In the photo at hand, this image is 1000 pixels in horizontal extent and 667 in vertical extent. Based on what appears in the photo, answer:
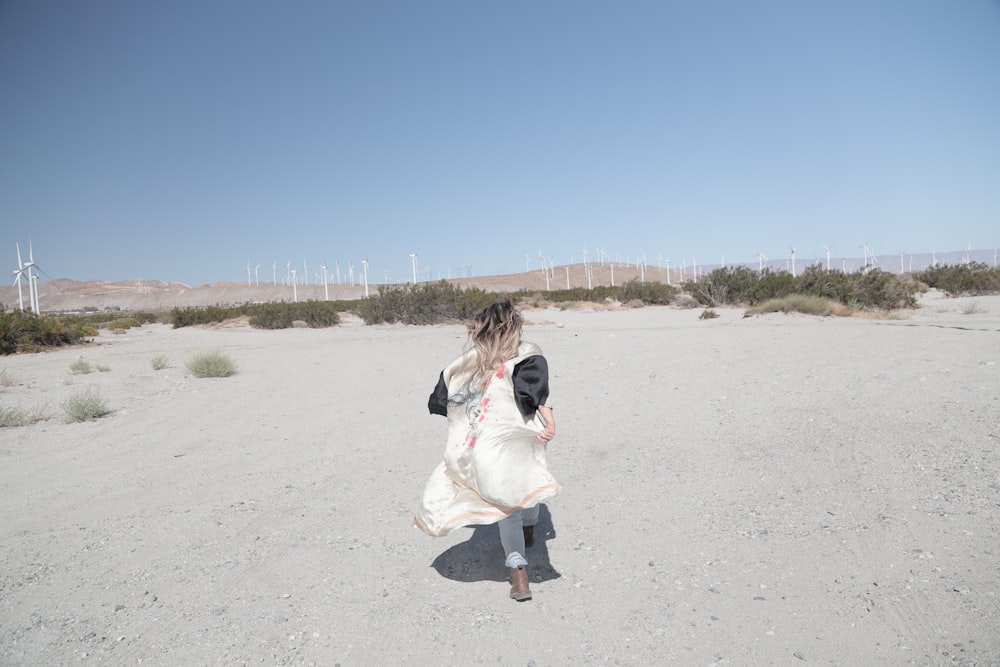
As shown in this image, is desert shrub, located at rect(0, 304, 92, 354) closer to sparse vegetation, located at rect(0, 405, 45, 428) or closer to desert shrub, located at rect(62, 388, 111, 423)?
sparse vegetation, located at rect(0, 405, 45, 428)

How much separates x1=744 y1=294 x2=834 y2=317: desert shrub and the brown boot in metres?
20.6

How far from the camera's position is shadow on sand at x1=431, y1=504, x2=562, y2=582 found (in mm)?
3885

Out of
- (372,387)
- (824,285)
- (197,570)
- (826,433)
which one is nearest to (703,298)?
(824,285)

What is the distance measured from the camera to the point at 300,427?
8.41 m

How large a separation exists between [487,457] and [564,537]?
1264 millimetres

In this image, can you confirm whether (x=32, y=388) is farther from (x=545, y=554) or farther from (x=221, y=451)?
(x=545, y=554)

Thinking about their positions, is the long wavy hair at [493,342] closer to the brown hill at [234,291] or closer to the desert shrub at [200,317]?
the desert shrub at [200,317]

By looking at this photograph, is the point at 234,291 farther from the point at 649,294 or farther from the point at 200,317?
the point at 649,294

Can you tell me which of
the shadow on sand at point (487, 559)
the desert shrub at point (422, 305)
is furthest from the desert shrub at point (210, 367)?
the desert shrub at point (422, 305)

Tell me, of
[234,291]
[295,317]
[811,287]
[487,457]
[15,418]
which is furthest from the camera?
[234,291]

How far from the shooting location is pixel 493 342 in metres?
3.62

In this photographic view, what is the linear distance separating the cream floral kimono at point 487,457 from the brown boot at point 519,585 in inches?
13.4

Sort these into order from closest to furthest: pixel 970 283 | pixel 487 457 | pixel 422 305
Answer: pixel 487 457 → pixel 422 305 → pixel 970 283

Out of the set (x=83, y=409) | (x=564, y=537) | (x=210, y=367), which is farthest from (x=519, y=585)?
(x=210, y=367)
